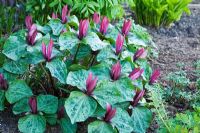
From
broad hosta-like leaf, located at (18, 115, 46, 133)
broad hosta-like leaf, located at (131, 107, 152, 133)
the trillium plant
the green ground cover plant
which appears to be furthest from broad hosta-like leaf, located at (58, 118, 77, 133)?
the green ground cover plant

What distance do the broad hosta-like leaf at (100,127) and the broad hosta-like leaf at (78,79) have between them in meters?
0.22

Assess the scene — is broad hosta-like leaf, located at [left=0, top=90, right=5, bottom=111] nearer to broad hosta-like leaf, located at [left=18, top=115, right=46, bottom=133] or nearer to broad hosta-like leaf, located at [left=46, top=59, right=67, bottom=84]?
broad hosta-like leaf, located at [left=18, top=115, right=46, bottom=133]

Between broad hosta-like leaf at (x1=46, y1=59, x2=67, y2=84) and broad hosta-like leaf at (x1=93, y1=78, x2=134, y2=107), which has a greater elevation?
broad hosta-like leaf at (x1=46, y1=59, x2=67, y2=84)

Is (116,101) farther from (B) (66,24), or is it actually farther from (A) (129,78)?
A: (B) (66,24)

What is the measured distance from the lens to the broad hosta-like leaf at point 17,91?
2.85m

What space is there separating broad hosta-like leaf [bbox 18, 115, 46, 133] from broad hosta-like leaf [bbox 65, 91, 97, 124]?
273 mm

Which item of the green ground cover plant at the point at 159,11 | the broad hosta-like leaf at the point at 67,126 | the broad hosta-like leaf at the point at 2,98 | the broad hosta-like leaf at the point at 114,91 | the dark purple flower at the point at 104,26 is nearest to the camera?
the broad hosta-like leaf at the point at 114,91

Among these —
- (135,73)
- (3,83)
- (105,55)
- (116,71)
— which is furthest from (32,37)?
(135,73)

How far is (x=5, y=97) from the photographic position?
293 cm

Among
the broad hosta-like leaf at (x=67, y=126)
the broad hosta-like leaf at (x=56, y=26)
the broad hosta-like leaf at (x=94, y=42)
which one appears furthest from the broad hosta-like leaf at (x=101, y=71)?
the broad hosta-like leaf at (x=56, y=26)

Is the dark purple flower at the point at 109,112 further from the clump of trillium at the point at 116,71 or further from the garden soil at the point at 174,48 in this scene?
the garden soil at the point at 174,48

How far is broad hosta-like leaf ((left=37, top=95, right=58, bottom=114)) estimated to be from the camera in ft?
9.25

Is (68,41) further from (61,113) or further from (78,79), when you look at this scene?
(61,113)

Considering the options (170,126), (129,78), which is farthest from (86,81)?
(170,126)
